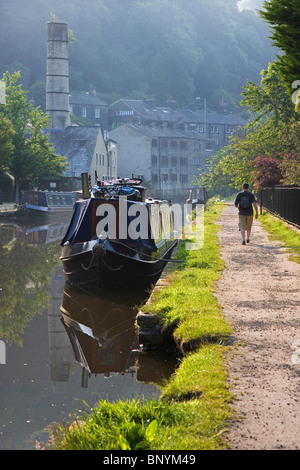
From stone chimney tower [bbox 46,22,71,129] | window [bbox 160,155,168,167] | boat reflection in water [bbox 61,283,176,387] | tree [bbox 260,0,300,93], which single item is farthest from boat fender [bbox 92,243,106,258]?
window [bbox 160,155,168,167]

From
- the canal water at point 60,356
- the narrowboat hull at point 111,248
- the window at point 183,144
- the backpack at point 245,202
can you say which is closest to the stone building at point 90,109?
the window at point 183,144

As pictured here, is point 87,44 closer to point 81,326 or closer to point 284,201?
point 284,201

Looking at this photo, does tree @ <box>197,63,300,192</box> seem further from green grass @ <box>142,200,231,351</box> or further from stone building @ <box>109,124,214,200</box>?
stone building @ <box>109,124,214,200</box>

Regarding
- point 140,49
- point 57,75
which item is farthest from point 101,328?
point 140,49

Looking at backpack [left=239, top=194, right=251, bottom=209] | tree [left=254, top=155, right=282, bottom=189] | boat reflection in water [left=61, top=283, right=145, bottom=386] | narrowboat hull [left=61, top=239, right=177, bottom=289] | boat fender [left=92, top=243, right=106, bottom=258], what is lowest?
boat reflection in water [left=61, top=283, right=145, bottom=386]

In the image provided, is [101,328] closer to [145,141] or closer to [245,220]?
[245,220]

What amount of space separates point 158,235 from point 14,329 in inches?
311

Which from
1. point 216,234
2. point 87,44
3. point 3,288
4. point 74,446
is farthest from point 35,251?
point 87,44

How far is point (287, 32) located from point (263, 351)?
13.4 m

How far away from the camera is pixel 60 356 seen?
32.0 ft

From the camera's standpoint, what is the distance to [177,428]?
5.23m

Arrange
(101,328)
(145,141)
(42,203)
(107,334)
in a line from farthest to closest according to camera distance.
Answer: (145,141)
(42,203)
(101,328)
(107,334)

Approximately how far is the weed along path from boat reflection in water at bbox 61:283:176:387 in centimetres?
126

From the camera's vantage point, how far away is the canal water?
284 inches
